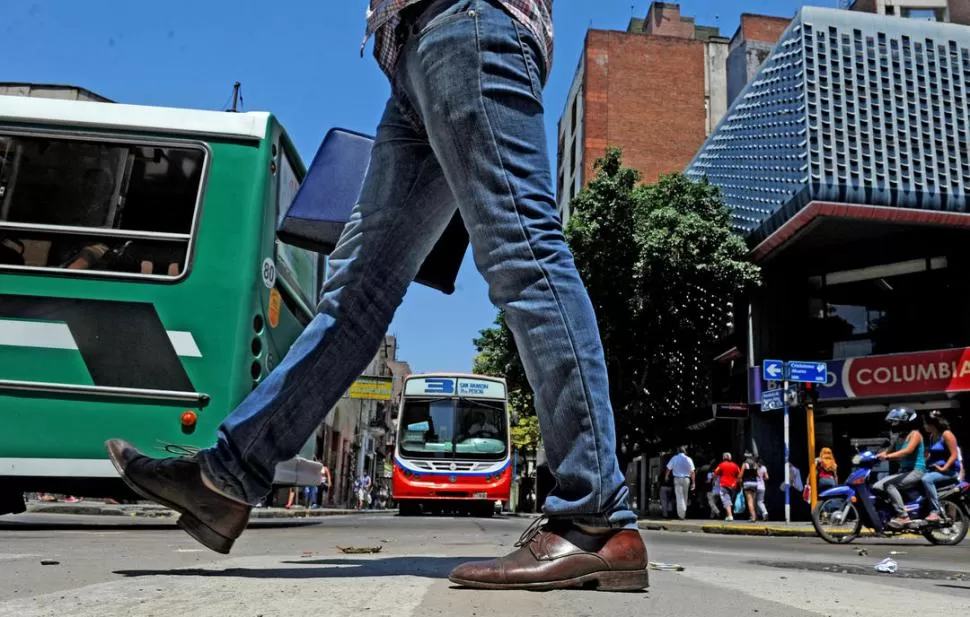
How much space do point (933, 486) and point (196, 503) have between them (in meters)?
9.97

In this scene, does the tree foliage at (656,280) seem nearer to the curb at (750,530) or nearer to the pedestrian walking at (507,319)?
the curb at (750,530)

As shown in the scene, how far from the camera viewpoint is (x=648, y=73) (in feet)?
158

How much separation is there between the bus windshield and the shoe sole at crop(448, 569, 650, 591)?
16575mm

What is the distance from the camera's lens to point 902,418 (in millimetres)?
10648

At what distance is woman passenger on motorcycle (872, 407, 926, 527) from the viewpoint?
1024 cm

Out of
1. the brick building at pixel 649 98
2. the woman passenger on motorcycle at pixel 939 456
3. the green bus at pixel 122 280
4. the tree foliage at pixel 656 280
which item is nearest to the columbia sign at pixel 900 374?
the tree foliage at pixel 656 280

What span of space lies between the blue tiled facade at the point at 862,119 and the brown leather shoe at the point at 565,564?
20.4m

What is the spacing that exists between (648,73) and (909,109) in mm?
27082

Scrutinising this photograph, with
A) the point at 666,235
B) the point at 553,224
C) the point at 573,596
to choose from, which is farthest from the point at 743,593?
the point at 666,235

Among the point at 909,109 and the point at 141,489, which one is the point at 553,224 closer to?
the point at 141,489

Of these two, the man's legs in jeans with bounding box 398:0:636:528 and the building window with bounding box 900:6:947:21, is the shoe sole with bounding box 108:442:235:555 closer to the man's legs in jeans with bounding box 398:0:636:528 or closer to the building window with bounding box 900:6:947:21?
the man's legs in jeans with bounding box 398:0:636:528

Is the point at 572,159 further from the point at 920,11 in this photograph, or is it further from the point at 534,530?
the point at 534,530

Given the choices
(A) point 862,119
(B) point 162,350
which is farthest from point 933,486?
(A) point 862,119

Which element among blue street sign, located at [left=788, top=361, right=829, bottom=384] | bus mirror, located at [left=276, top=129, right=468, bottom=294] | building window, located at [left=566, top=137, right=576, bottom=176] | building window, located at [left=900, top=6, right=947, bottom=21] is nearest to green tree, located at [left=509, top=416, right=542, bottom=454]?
building window, located at [left=566, top=137, right=576, bottom=176]
